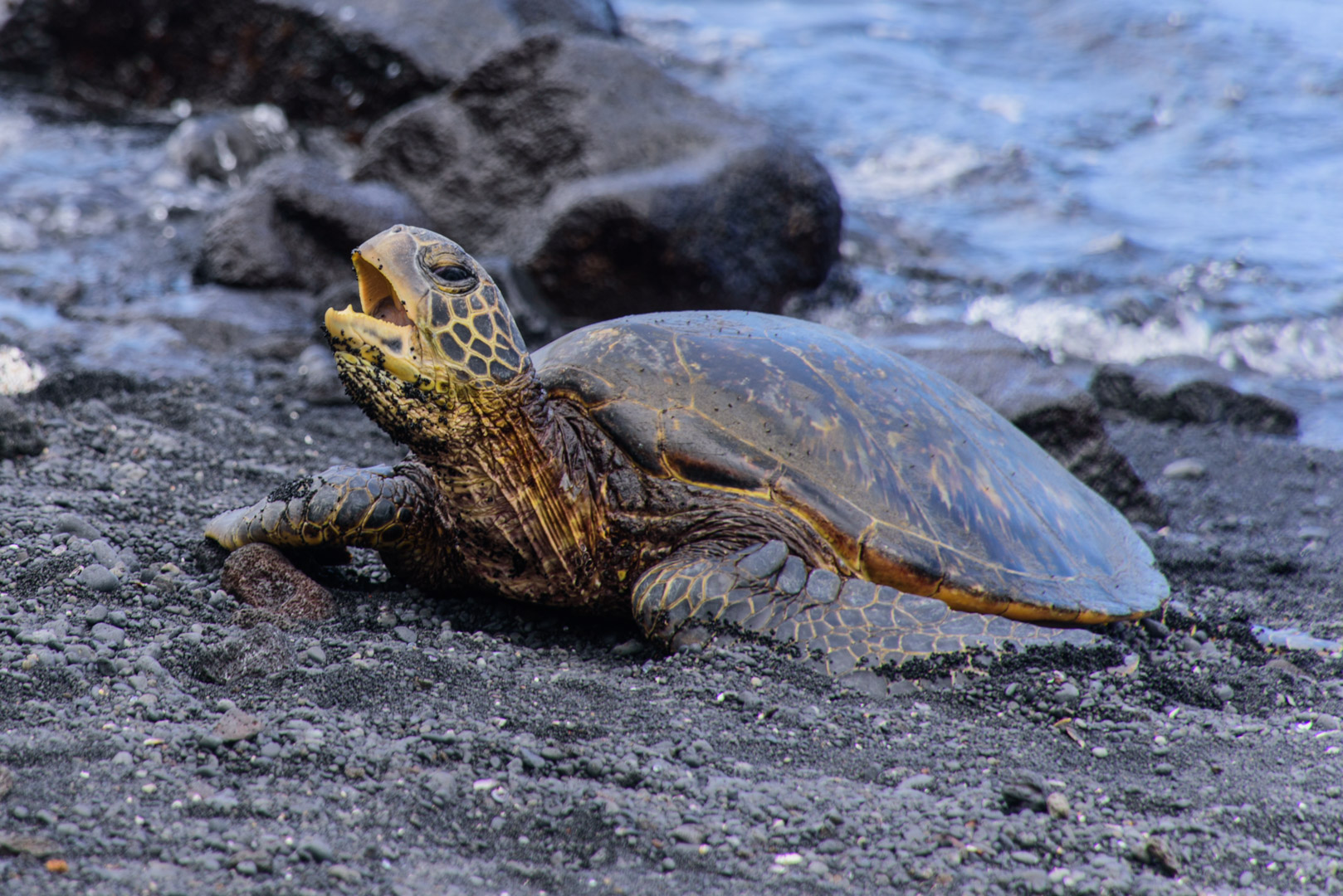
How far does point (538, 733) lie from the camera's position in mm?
2928

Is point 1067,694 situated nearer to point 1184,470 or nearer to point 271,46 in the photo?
point 1184,470

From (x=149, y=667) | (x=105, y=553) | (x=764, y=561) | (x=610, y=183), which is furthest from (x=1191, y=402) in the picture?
(x=149, y=667)

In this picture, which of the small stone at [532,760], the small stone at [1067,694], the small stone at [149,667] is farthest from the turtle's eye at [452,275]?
the small stone at [1067,694]

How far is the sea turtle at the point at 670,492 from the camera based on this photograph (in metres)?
3.46

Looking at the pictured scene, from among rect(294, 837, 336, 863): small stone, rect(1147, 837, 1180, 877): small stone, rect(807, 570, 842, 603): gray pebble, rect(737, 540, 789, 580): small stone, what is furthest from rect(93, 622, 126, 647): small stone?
rect(1147, 837, 1180, 877): small stone

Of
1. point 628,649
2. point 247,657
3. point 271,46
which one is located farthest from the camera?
point 271,46

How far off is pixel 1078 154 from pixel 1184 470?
8.77 metres

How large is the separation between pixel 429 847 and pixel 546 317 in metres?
5.91

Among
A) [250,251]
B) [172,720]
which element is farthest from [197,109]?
[172,720]

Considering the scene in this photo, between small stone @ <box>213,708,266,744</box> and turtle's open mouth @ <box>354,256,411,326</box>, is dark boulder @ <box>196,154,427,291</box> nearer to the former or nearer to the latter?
turtle's open mouth @ <box>354,256,411,326</box>

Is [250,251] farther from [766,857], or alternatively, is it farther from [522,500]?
[766,857]

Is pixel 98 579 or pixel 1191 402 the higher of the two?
pixel 98 579

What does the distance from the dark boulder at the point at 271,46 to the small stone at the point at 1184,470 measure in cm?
773

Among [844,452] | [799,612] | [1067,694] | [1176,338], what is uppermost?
[844,452]
